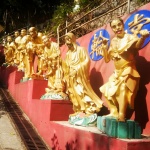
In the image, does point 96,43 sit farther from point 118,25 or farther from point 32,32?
point 32,32

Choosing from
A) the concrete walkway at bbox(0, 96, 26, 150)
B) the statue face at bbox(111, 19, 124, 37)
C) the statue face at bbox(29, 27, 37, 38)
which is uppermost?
the statue face at bbox(29, 27, 37, 38)

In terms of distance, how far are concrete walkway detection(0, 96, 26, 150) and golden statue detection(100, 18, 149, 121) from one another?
1785 mm

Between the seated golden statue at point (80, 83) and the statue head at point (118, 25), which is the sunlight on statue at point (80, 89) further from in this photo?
the statue head at point (118, 25)

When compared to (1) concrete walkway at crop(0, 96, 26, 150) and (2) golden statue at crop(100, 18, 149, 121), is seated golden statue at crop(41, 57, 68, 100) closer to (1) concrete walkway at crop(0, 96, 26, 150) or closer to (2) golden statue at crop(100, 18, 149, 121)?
(1) concrete walkway at crop(0, 96, 26, 150)

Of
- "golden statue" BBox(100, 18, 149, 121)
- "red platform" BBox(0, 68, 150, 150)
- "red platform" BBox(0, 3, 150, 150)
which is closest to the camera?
"red platform" BBox(0, 68, 150, 150)

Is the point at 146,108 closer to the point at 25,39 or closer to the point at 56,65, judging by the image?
the point at 56,65

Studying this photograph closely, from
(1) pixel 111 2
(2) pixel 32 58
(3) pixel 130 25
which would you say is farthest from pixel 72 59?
(1) pixel 111 2

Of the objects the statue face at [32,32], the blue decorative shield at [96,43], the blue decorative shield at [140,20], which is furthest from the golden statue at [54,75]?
the blue decorative shield at [140,20]

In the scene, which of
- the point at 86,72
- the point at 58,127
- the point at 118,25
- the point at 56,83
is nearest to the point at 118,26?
the point at 118,25

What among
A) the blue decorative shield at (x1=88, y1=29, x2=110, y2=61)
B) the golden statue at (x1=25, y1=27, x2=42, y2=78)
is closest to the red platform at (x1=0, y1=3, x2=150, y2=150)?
the blue decorative shield at (x1=88, y1=29, x2=110, y2=61)

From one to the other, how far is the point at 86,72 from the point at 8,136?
183cm

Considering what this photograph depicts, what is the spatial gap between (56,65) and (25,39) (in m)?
2.53

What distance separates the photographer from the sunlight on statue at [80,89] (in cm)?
446

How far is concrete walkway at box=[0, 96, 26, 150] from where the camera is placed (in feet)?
14.6
